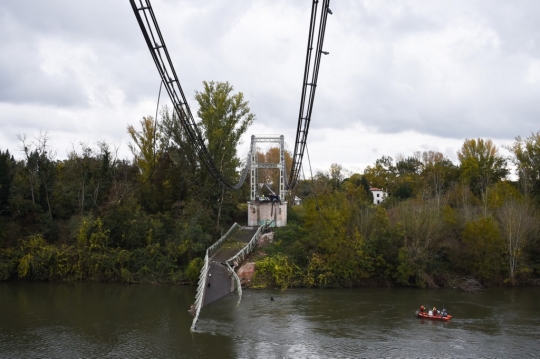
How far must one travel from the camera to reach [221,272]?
31359 mm

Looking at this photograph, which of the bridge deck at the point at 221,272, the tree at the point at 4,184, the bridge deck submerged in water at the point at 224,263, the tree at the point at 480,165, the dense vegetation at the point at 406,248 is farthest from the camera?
the tree at the point at 480,165

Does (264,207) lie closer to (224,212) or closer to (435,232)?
(224,212)

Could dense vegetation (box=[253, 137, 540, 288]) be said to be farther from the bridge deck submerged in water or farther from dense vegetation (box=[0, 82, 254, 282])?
dense vegetation (box=[0, 82, 254, 282])

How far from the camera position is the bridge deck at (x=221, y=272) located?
28822mm

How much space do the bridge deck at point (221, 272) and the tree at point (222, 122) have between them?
24.5ft

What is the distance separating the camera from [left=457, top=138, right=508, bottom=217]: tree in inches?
2279

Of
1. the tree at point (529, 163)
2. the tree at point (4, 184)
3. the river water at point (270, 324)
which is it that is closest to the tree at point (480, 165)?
the tree at point (529, 163)

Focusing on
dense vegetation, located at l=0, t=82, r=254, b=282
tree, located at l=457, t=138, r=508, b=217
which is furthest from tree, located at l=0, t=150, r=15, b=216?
tree, located at l=457, t=138, r=508, b=217

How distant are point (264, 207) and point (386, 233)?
11.2 metres

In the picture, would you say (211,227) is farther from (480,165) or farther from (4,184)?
(480,165)

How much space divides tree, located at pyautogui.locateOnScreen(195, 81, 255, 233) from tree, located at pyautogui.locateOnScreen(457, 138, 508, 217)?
2603 cm

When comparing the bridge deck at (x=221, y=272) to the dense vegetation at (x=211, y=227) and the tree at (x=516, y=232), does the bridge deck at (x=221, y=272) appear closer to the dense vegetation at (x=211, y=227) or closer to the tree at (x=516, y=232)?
the dense vegetation at (x=211, y=227)

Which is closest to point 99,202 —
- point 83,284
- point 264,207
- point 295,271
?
point 83,284

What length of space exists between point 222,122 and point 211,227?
32.9 feet
